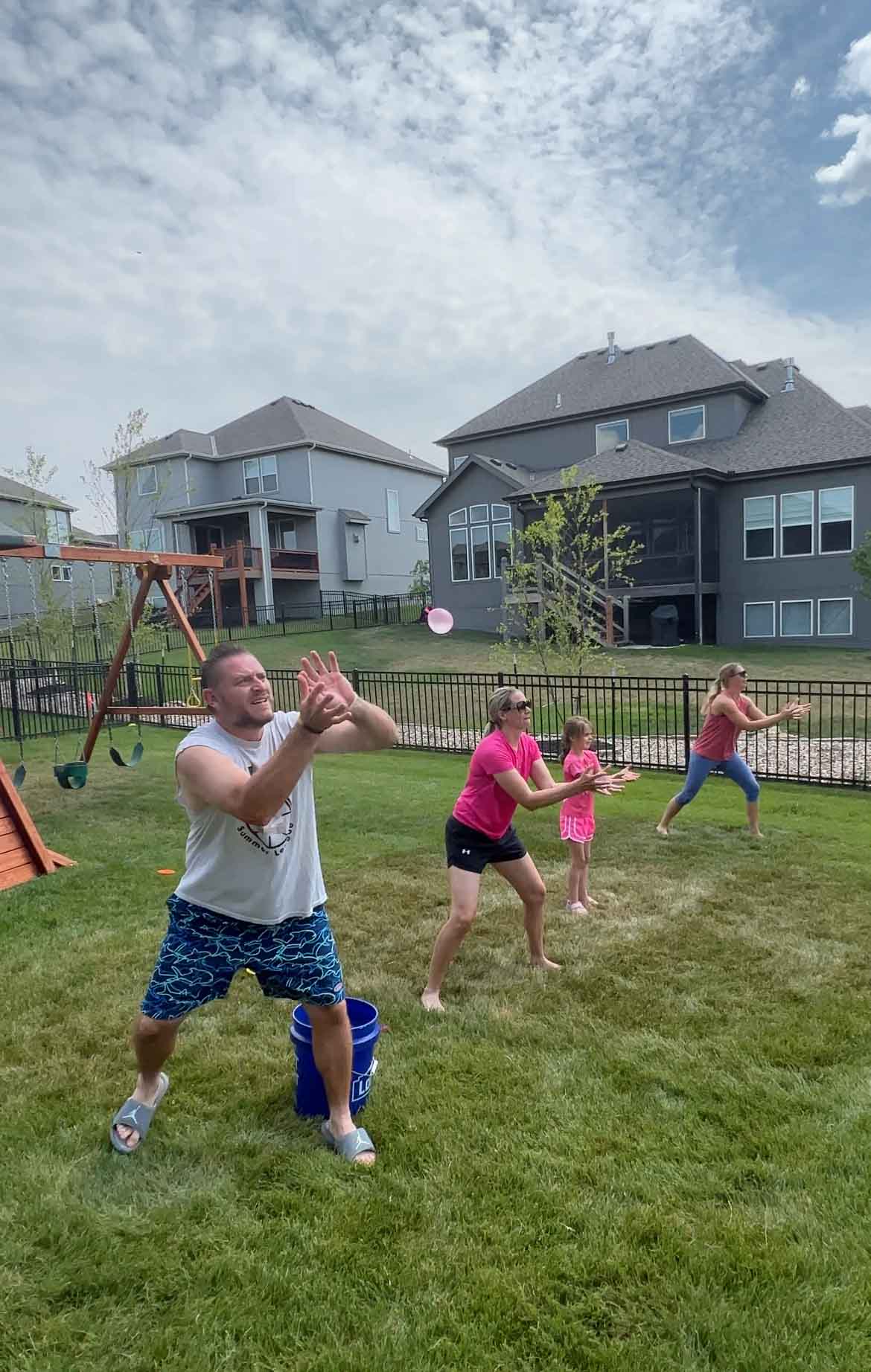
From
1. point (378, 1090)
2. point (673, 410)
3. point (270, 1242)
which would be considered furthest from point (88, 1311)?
point (673, 410)

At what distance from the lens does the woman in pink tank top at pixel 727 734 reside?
23.9 ft

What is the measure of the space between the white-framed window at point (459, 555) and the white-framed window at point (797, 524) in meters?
10.9

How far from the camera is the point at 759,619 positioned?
2603 centimetres

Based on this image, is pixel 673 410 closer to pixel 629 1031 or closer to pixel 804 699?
pixel 804 699

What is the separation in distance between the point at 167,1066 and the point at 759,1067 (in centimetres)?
270

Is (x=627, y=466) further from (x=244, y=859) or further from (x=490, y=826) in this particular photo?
(x=244, y=859)

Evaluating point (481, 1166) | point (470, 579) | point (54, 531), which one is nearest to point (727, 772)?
point (481, 1166)

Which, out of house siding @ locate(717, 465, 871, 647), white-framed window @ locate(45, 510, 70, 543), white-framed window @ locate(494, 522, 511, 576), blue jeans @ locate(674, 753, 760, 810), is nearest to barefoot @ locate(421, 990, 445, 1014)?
blue jeans @ locate(674, 753, 760, 810)

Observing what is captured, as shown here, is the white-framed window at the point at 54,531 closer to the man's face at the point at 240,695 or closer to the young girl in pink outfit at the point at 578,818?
the young girl in pink outfit at the point at 578,818

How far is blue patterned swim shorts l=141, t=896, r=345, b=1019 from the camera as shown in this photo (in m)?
3.04

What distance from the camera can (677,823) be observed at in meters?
8.34

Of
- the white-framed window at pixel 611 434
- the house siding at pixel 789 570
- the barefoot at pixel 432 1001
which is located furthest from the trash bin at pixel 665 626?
the barefoot at pixel 432 1001

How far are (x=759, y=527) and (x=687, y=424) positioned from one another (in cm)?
478

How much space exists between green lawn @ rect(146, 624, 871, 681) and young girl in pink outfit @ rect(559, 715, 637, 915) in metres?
11.5
